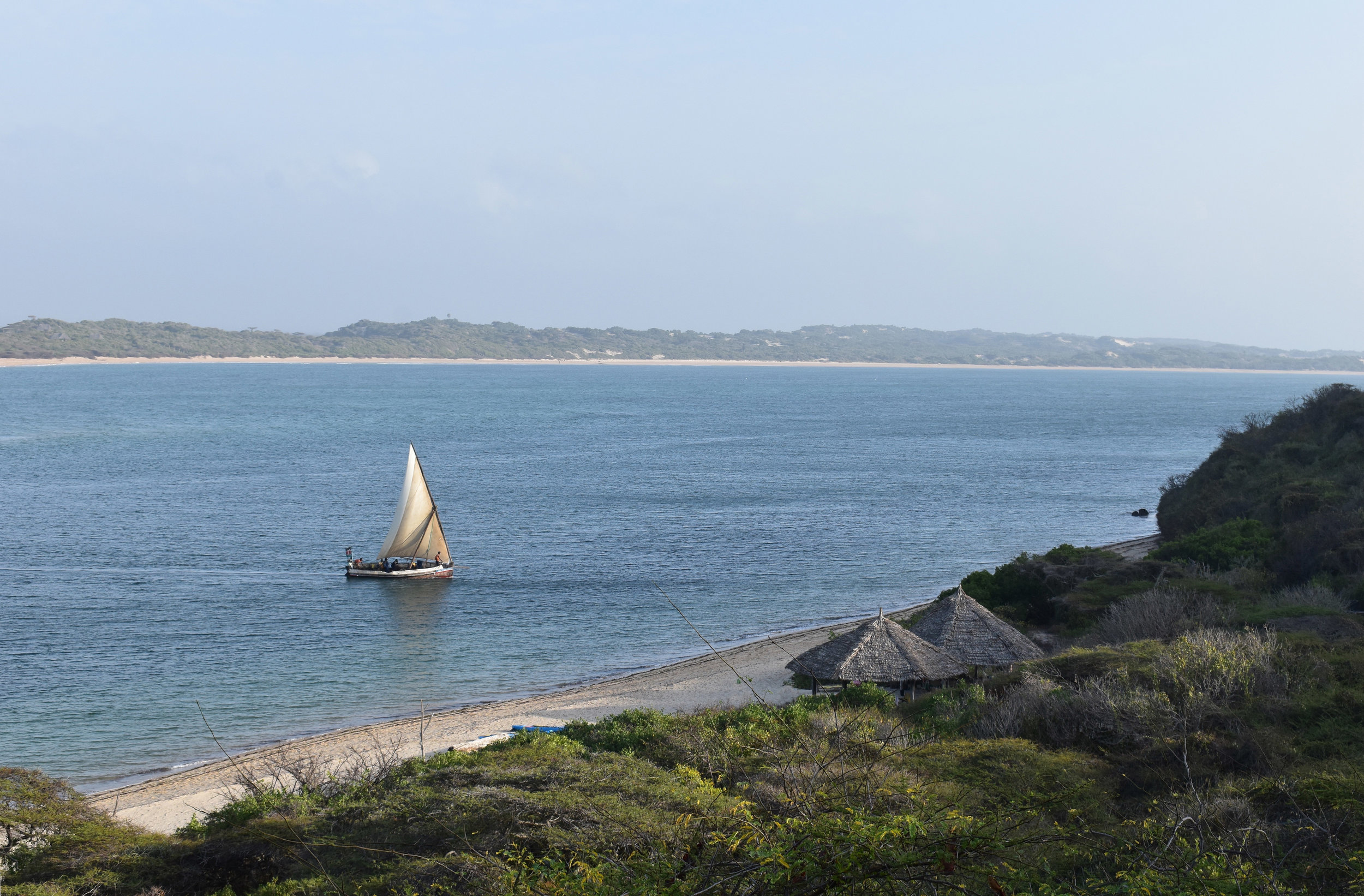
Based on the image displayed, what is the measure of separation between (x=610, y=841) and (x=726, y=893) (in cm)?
402

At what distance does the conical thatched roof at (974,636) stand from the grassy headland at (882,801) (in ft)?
4.40

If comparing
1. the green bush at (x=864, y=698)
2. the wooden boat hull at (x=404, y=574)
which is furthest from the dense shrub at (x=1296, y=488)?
the wooden boat hull at (x=404, y=574)

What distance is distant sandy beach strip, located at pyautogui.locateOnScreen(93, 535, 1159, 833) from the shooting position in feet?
65.0

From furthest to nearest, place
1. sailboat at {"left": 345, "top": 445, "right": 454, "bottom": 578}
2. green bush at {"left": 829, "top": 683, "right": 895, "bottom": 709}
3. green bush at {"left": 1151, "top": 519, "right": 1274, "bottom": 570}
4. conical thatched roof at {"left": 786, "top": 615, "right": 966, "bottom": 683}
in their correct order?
sailboat at {"left": 345, "top": 445, "right": 454, "bottom": 578} → green bush at {"left": 1151, "top": 519, "right": 1274, "bottom": 570} → conical thatched roof at {"left": 786, "top": 615, "right": 966, "bottom": 683} → green bush at {"left": 829, "top": 683, "right": 895, "bottom": 709}

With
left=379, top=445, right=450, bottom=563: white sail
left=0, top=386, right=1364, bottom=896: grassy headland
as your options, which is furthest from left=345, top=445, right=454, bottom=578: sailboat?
left=0, top=386, right=1364, bottom=896: grassy headland

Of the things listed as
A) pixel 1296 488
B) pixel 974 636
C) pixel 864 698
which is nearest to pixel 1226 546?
pixel 1296 488

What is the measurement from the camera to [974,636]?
23.6 m

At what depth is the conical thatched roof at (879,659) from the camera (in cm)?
2194

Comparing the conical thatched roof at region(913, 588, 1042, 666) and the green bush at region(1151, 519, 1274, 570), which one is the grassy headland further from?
the green bush at region(1151, 519, 1274, 570)

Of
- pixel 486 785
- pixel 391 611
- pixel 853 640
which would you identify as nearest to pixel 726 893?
pixel 486 785

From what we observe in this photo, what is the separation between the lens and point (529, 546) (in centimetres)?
4709

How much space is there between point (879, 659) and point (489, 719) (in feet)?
33.9

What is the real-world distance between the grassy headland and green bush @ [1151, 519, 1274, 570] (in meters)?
7.99

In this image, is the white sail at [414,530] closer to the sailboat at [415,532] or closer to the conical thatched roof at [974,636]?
the sailboat at [415,532]
